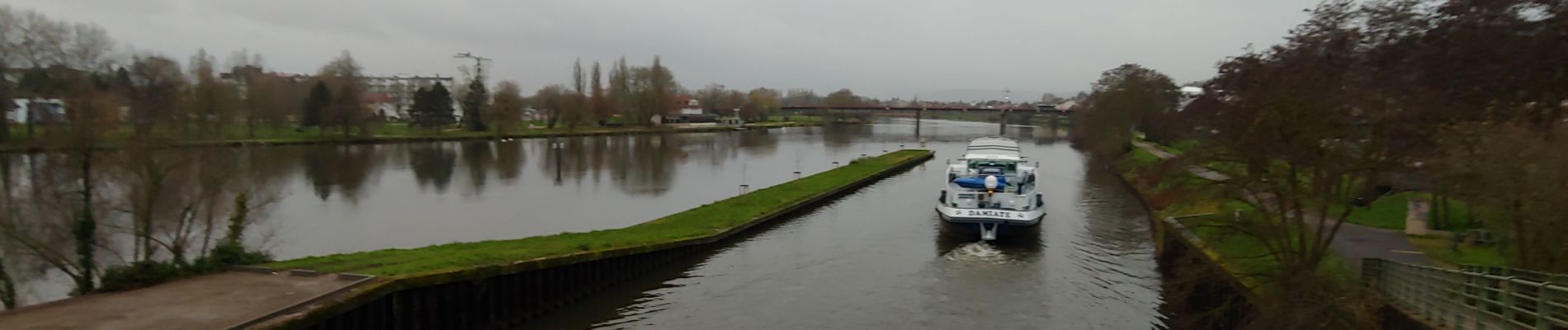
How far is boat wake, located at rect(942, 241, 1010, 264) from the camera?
26.7 metres

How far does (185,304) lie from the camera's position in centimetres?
1468

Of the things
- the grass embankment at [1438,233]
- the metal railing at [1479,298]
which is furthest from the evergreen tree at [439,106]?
the metal railing at [1479,298]

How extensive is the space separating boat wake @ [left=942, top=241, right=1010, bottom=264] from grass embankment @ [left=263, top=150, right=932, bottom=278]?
707 centimetres

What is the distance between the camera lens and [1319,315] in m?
14.1

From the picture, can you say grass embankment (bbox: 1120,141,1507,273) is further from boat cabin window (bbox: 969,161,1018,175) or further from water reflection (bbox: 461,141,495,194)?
water reflection (bbox: 461,141,495,194)

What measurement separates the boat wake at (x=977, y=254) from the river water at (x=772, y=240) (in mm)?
126

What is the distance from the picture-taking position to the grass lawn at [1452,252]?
58.9 ft

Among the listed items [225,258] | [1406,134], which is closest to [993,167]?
[1406,134]

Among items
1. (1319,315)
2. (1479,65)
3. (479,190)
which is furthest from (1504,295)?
(479,190)

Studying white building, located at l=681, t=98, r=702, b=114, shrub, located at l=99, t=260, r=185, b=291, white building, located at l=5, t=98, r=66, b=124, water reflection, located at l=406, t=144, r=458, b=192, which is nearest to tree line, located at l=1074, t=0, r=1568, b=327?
shrub, located at l=99, t=260, r=185, b=291

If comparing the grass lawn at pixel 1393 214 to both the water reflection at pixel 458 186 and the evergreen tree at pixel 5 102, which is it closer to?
the water reflection at pixel 458 186

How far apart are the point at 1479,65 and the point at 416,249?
81.5 ft

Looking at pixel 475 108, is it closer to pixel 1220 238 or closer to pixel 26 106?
pixel 26 106

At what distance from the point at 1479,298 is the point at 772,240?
19.9m
